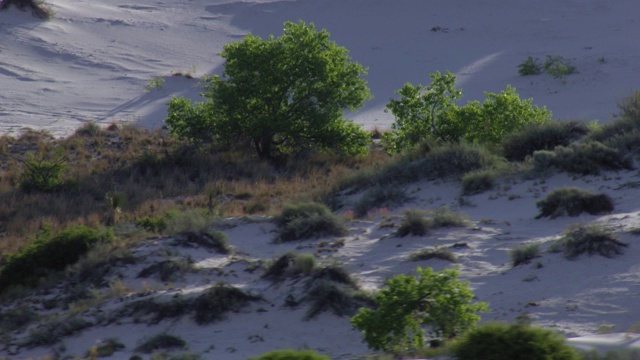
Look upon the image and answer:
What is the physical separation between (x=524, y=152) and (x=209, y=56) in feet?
88.6

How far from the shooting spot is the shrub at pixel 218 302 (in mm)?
9766

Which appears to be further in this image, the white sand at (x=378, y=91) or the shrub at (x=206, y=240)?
the shrub at (x=206, y=240)

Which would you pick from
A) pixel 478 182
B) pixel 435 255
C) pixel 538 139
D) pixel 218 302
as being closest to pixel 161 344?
pixel 218 302

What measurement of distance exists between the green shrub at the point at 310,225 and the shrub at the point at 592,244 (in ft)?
12.2

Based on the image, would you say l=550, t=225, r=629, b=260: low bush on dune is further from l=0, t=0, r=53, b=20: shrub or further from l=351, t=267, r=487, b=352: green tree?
l=0, t=0, r=53, b=20: shrub

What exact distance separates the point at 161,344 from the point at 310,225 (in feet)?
14.8

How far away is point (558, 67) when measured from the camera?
36062 mm

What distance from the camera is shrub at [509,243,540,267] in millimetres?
10367

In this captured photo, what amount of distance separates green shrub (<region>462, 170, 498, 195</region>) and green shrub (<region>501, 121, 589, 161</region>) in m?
2.37

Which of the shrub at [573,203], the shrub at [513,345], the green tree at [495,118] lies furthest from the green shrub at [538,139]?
the shrub at [513,345]

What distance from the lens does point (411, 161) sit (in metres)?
17.9

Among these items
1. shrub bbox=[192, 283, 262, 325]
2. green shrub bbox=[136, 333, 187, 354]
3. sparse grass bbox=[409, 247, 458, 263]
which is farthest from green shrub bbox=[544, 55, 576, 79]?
green shrub bbox=[136, 333, 187, 354]

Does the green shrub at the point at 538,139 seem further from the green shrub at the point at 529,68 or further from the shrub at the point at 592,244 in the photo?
the green shrub at the point at 529,68

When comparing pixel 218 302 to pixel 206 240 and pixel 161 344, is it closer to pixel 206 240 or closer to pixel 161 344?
pixel 161 344
